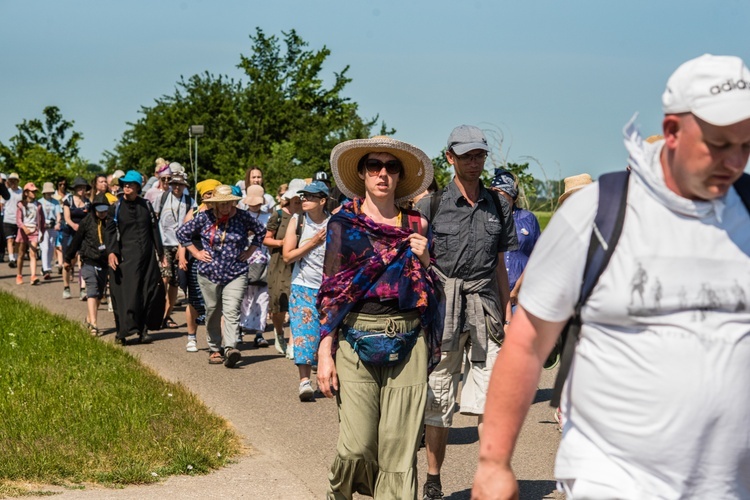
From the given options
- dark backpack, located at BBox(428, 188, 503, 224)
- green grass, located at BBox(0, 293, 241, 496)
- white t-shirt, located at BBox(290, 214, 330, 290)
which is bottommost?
green grass, located at BBox(0, 293, 241, 496)

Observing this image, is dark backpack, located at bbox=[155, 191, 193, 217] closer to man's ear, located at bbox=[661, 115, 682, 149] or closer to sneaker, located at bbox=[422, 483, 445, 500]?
sneaker, located at bbox=[422, 483, 445, 500]

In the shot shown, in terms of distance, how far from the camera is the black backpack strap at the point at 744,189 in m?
3.20

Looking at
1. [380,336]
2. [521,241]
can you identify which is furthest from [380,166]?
[521,241]

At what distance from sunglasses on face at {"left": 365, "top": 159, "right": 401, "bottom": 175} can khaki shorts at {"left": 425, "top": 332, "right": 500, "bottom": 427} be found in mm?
1252

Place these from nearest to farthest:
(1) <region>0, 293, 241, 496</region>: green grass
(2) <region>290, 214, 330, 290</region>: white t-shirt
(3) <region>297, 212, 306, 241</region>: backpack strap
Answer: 1. (1) <region>0, 293, 241, 496</region>: green grass
2. (2) <region>290, 214, 330, 290</region>: white t-shirt
3. (3) <region>297, 212, 306, 241</region>: backpack strap

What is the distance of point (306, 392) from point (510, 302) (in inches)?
123

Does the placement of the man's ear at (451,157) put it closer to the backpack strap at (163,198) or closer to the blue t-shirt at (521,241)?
the blue t-shirt at (521,241)

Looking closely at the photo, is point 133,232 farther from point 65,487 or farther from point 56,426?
point 65,487

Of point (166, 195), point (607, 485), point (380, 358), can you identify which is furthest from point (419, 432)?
Answer: point (166, 195)

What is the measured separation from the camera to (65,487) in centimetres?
696

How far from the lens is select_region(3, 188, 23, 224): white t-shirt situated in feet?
80.1

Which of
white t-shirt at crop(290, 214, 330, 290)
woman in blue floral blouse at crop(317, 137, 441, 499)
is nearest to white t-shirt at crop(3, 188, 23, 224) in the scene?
white t-shirt at crop(290, 214, 330, 290)

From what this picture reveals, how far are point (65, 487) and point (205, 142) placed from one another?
49.3m

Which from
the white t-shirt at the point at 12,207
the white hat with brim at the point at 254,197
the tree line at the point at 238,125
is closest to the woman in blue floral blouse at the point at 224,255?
the white hat with brim at the point at 254,197
